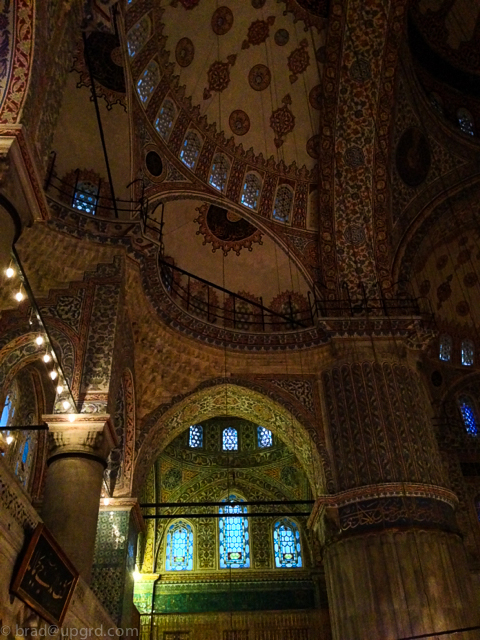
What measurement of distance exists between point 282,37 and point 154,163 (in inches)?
155

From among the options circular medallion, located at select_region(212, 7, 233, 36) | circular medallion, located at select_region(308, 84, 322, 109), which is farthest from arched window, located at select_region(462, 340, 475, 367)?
circular medallion, located at select_region(212, 7, 233, 36)

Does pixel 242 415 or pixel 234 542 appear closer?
pixel 242 415

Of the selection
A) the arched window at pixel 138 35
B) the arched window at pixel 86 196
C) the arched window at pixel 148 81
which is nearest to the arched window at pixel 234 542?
the arched window at pixel 86 196

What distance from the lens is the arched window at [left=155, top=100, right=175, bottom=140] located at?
10.6 metres

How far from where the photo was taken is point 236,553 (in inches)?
511

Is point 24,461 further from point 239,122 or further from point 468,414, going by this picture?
point 468,414

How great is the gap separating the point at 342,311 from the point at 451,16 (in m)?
8.02

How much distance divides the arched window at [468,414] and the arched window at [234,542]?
5956 millimetres

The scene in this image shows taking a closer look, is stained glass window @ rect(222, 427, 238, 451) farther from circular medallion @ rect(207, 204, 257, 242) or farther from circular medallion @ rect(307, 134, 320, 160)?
circular medallion @ rect(307, 134, 320, 160)

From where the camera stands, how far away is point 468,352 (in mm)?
15250

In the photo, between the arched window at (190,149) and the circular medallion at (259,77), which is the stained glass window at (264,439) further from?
the circular medallion at (259,77)

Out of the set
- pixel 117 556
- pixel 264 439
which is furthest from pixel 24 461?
pixel 264 439

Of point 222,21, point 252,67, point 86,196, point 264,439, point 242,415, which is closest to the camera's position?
point 86,196

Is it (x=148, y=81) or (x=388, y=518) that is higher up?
(x=148, y=81)
